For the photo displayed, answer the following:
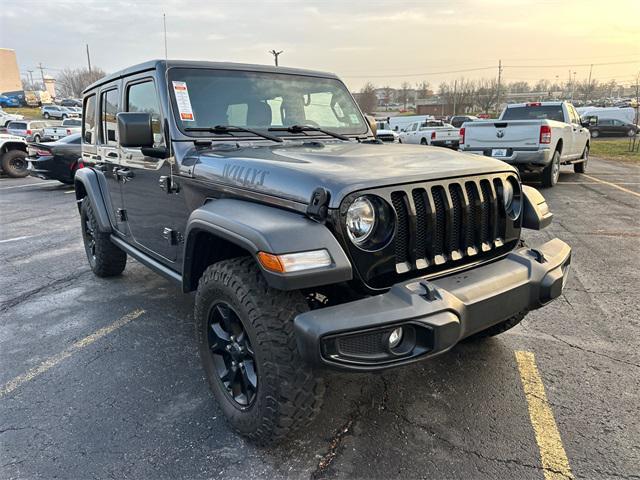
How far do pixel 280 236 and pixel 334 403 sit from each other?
123 centimetres

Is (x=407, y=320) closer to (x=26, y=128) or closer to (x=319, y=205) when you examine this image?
(x=319, y=205)

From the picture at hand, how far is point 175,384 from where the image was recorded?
2.95 m

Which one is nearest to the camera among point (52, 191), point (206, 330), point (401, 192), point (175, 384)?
point (401, 192)

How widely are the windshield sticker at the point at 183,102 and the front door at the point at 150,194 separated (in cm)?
17

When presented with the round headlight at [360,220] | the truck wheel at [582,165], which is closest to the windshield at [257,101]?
the round headlight at [360,220]

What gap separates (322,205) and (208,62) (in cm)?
192

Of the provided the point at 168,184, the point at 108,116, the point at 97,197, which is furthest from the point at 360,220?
the point at 97,197

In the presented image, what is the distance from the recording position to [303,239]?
6.61ft

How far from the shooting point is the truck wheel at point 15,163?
47.4 ft

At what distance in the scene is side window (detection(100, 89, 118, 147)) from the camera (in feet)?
13.2

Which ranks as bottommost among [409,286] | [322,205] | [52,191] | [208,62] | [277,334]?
[52,191]

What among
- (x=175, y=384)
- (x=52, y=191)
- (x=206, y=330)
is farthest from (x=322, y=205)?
(x=52, y=191)

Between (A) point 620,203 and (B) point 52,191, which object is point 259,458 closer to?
(A) point 620,203

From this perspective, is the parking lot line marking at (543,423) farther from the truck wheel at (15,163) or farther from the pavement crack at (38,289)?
the truck wheel at (15,163)
